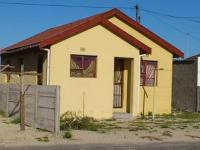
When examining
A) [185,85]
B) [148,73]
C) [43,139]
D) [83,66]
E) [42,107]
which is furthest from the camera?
[185,85]

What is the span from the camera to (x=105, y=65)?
72.9 feet

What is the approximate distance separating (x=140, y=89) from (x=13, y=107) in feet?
20.1

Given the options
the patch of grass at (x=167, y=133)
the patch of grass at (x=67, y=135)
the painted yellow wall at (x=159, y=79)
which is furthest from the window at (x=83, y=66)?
the patch of grass at (x=67, y=135)

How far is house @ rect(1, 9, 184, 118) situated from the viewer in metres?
21.4

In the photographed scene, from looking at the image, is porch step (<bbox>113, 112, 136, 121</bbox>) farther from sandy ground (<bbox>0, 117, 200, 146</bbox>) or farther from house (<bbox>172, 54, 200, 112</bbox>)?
house (<bbox>172, 54, 200, 112</bbox>)

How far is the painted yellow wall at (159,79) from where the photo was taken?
24.8 m

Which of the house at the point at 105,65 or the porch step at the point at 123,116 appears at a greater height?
the house at the point at 105,65

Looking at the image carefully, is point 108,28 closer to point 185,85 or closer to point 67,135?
point 67,135

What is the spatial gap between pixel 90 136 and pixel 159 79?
958 cm

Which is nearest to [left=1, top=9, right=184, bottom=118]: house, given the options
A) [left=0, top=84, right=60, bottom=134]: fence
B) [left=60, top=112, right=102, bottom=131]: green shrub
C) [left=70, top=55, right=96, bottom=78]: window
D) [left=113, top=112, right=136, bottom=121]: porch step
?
[left=70, top=55, right=96, bottom=78]: window

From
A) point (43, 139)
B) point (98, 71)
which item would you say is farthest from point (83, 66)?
point (43, 139)

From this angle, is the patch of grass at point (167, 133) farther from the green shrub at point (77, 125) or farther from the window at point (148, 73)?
the window at point (148, 73)

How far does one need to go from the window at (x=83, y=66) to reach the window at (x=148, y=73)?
3397 millimetres

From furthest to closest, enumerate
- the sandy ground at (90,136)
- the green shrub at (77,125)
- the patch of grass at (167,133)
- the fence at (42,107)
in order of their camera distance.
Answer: the green shrub at (77,125)
the patch of grass at (167,133)
the fence at (42,107)
the sandy ground at (90,136)
